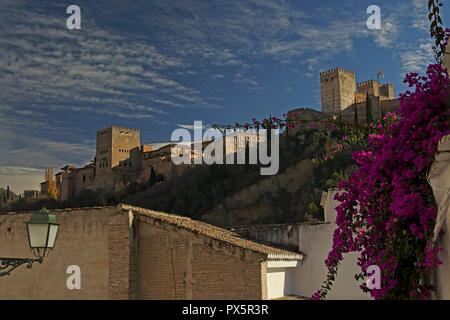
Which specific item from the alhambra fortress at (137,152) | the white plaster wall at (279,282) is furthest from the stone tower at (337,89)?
the white plaster wall at (279,282)

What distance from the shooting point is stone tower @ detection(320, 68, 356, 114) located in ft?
234

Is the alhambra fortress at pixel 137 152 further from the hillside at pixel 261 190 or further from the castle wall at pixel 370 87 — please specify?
the hillside at pixel 261 190

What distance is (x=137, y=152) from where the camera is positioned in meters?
77.4

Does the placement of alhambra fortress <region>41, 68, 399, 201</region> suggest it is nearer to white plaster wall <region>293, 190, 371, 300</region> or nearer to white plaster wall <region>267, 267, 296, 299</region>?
white plaster wall <region>293, 190, 371, 300</region>

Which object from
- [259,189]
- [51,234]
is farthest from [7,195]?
[51,234]

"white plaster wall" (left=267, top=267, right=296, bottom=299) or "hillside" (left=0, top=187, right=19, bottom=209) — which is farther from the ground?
"hillside" (left=0, top=187, right=19, bottom=209)

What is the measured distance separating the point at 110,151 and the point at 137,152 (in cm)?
475

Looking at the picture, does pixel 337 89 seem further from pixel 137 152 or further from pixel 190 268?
pixel 190 268

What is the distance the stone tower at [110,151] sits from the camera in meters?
73.8

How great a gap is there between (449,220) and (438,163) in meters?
0.36

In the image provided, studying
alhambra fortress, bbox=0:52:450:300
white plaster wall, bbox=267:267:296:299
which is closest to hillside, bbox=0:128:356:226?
alhambra fortress, bbox=0:52:450:300

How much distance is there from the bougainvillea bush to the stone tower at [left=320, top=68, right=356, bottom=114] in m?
69.2

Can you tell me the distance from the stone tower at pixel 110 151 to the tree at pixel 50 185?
7.93 meters

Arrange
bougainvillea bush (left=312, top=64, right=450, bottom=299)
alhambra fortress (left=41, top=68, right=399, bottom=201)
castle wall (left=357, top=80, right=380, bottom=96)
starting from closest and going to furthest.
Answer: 1. bougainvillea bush (left=312, top=64, right=450, bottom=299)
2. alhambra fortress (left=41, top=68, right=399, bottom=201)
3. castle wall (left=357, top=80, right=380, bottom=96)
